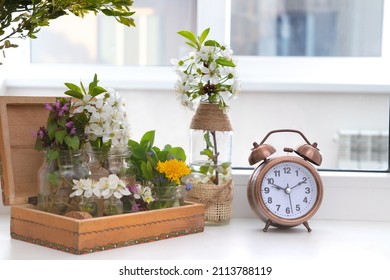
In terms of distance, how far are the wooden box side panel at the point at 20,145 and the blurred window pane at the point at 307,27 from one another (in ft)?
3.16

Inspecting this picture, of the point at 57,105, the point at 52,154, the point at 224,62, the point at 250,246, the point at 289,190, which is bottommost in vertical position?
the point at 250,246

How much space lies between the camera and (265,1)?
3.46 m

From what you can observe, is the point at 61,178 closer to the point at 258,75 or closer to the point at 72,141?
the point at 72,141

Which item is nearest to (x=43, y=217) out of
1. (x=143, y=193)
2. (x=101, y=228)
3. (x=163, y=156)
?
(x=101, y=228)

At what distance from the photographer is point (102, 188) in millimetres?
1745

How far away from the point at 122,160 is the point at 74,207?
0.19m

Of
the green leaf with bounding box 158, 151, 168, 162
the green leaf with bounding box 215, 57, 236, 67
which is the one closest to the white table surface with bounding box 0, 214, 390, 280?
the green leaf with bounding box 158, 151, 168, 162

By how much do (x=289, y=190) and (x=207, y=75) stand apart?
36 cm

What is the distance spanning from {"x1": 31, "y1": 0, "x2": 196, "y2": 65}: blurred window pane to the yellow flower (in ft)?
2.51

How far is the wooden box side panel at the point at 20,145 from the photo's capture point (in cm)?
183

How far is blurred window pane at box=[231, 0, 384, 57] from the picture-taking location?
287 centimetres

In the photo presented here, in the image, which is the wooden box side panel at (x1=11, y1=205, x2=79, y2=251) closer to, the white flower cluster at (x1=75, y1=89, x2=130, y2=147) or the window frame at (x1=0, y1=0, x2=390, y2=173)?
the white flower cluster at (x1=75, y1=89, x2=130, y2=147)

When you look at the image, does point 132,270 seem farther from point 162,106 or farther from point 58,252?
point 162,106

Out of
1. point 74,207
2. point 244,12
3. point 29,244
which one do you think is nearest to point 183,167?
point 74,207
